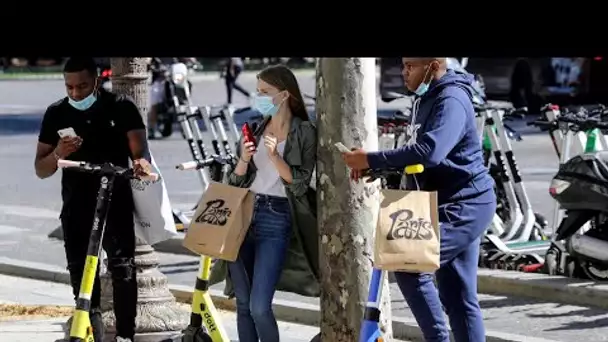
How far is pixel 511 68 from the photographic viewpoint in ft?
89.3

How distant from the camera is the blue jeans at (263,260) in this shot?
265 inches

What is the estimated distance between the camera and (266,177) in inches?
269

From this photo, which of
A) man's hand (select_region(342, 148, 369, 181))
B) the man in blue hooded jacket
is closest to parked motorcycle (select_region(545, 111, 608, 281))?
the man in blue hooded jacket

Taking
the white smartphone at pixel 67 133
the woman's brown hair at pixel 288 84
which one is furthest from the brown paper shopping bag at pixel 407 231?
the white smartphone at pixel 67 133

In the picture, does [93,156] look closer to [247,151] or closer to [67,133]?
A: [67,133]

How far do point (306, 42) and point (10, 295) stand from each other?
892 cm

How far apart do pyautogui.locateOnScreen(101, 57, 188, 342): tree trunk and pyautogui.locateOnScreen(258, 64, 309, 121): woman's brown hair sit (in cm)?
144

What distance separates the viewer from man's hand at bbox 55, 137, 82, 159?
22.6ft

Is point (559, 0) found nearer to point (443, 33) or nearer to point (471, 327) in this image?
point (443, 33)

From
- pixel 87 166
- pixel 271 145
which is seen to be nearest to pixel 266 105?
pixel 271 145

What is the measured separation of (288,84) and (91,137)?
1100 millimetres

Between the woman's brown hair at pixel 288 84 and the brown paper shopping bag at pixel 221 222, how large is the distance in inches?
19.0

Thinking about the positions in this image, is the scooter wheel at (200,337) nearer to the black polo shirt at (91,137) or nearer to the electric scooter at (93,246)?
the electric scooter at (93,246)

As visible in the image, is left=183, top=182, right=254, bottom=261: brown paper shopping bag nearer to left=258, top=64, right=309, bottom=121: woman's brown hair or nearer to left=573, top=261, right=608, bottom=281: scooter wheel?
left=258, top=64, right=309, bottom=121: woman's brown hair
